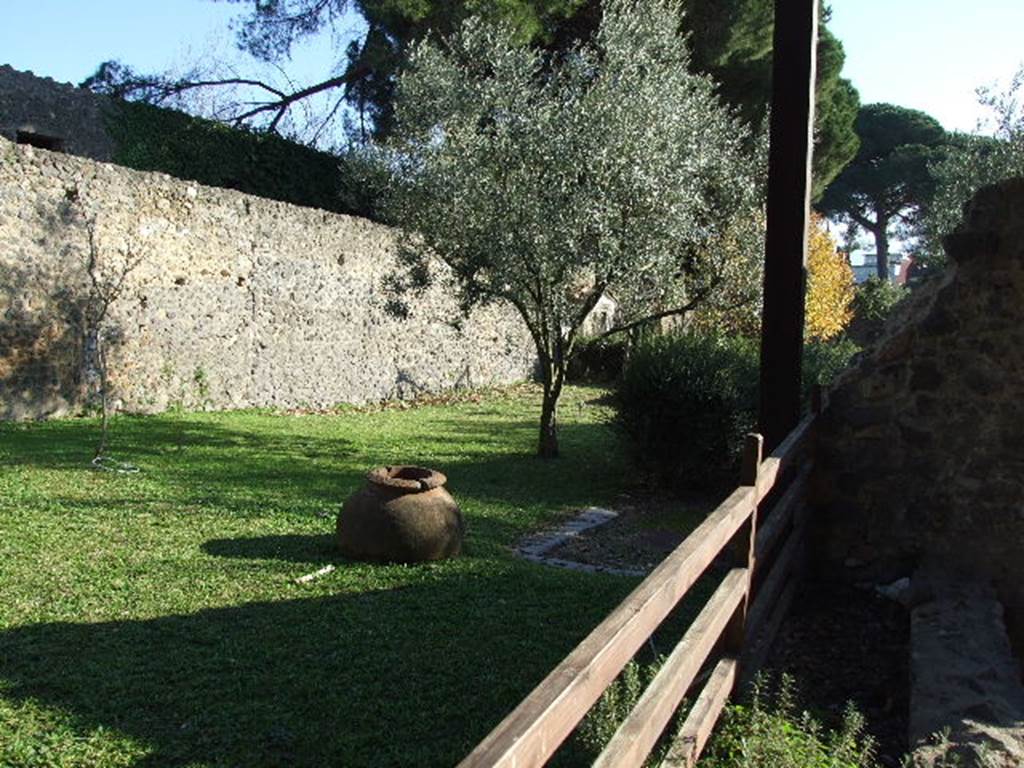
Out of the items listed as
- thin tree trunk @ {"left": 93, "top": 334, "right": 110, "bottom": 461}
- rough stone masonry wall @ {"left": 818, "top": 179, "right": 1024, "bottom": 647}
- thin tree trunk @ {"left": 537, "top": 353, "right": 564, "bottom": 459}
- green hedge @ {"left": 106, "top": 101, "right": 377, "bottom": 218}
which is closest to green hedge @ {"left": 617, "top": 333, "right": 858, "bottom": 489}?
thin tree trunk @ {"left": 537, "top": 353, "right": 564, "bottom": 459}

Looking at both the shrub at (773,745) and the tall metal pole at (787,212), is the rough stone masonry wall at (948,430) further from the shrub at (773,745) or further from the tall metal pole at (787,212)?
the shrub at (773,745)

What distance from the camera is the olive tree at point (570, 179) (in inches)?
363

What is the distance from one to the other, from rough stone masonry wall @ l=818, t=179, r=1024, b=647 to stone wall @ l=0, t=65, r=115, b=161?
509 inches

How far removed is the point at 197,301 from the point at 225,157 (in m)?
5.52

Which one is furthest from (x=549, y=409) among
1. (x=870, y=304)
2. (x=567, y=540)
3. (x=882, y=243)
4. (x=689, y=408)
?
(x=882, y=243)

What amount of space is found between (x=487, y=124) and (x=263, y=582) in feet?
20.7

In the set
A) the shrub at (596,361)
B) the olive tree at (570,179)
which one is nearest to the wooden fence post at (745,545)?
the olive tree at (570,179)

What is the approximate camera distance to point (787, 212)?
603 centimetres

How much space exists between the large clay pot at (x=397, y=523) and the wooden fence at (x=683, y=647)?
1.96 metres

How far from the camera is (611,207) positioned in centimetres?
923

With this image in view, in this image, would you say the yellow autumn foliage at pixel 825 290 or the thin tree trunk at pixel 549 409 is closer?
the thin tree trunk at pixel 549 409

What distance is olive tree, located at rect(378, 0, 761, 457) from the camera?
923cm

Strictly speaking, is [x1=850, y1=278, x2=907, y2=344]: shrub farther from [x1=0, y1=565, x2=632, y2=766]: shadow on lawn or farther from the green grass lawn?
[x1=0, y1=565, x2=632, y2=766]: shadow on lawn

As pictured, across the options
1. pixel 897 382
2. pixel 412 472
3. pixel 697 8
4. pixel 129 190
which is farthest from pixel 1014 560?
pixel 697 8
